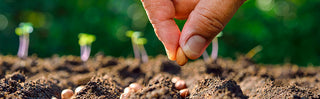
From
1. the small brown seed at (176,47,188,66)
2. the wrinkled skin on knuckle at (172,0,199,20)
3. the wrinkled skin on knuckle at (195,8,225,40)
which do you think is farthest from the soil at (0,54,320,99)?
the wrinkled skin on knuckle at (172,0,199,20)

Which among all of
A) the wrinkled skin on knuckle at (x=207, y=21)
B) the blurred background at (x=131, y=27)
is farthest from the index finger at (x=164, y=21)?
Result: the blurred background at (x=131, y=27)

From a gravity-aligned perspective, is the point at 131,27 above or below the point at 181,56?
above

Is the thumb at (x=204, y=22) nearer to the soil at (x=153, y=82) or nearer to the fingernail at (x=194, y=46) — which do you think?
the fingernail at (x=194, y=46)

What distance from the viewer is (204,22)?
131 cm

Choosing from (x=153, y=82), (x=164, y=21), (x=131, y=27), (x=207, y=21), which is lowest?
(x=153, y=82)

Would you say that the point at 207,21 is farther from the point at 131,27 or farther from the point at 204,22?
the point at 131,27

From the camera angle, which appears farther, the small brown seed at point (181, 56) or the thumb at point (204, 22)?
the small brown seed at point (181, 56)

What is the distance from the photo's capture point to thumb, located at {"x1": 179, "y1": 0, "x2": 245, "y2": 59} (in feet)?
4.23

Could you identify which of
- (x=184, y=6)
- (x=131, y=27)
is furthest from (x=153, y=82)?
(x=131, y=27)

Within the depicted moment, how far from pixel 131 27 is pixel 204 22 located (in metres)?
3.41

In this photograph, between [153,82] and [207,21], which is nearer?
[207,21]

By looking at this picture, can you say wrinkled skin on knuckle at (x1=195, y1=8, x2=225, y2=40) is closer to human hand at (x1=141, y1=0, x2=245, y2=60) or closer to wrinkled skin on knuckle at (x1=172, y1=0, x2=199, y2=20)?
human hand at (x1=141, y1=0, x2=245, y2=60)

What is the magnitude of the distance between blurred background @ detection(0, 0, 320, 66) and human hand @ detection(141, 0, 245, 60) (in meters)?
2.77

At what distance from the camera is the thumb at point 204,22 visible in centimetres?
129
